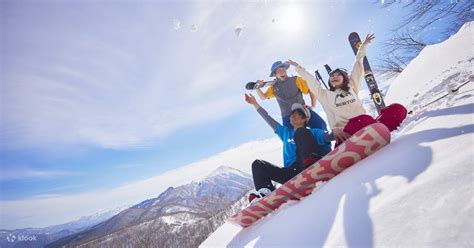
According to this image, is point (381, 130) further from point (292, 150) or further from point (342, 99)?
point (292, 150)

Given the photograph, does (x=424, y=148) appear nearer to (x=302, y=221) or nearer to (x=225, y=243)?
(x=302, y=221)

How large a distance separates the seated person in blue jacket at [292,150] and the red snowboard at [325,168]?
17.7 inches

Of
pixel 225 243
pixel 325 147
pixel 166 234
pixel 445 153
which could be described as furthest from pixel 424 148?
pixel 166 234

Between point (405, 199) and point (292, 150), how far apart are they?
2.71 meters

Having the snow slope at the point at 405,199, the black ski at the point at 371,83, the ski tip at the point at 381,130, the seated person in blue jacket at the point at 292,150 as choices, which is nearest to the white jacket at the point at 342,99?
the seated person in blue jacket at the point at 292,150

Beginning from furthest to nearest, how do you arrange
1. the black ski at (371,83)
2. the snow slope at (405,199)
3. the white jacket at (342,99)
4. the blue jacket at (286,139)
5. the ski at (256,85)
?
the black ski at (371,83) < the ski at (256,85) < the blue jacket at (286,139) < the white jacket at (342,99) < the snow slope at (405,199)

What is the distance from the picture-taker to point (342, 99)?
4.12m

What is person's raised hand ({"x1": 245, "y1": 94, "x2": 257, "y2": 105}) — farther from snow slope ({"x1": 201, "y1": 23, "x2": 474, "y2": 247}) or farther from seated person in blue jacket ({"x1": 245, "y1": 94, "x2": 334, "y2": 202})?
snow slope ({"x1": 201, "y1": 23, "x2": 474, "y2": 247})

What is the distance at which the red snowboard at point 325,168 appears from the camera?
2732 millimetres

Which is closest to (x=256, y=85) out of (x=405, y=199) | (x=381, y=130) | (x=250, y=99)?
(x=250, y=99)

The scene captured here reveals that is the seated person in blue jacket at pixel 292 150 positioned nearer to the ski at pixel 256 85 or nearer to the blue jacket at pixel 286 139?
the blue jacket at pixel 286 139

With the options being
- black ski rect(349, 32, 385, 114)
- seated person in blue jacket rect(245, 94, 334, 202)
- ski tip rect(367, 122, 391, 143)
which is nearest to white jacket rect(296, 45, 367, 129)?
seated person in blue jacket rect(245, 94, 334, 202)

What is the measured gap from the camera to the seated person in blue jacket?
3.64m

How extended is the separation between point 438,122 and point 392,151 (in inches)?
23.0
